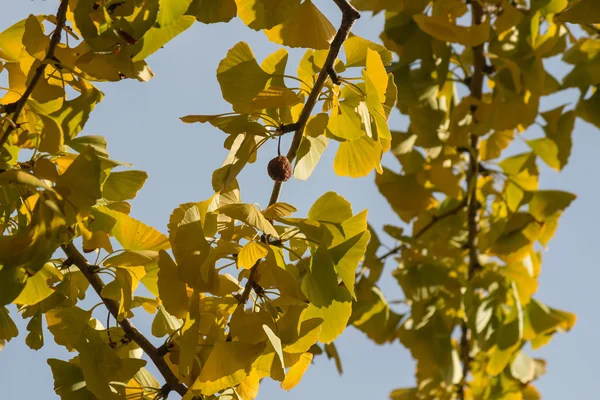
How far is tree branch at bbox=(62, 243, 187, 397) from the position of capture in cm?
74

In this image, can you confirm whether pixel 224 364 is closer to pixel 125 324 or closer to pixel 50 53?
pixel 125 324

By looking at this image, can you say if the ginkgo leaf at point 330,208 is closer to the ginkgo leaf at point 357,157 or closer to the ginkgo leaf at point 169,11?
the ginkgo leaf at point 357,157

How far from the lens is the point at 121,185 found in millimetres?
764

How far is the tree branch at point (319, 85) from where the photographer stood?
0.68 meters

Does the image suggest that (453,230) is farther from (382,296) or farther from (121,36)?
(121,36)

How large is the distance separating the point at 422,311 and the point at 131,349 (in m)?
1.06

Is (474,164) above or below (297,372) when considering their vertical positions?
above

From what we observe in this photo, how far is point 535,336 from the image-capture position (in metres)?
1.75

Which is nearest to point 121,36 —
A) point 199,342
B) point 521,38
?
point 199,342

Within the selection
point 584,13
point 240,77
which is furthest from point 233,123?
point 584,13

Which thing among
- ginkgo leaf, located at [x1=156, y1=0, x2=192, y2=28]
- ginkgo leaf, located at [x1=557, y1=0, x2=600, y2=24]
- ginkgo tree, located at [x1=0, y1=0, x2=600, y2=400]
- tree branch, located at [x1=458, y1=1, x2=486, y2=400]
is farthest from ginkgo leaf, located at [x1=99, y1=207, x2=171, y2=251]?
tree branch, located at [x1=458, y1=1, x2=486, y2=400]

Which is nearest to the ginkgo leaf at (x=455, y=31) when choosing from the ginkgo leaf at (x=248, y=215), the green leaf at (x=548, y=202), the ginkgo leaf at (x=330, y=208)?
the green leaf at (x=548, y=202)

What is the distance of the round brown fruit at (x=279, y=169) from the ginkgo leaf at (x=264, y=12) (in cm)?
12

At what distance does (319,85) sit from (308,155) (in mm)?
97
